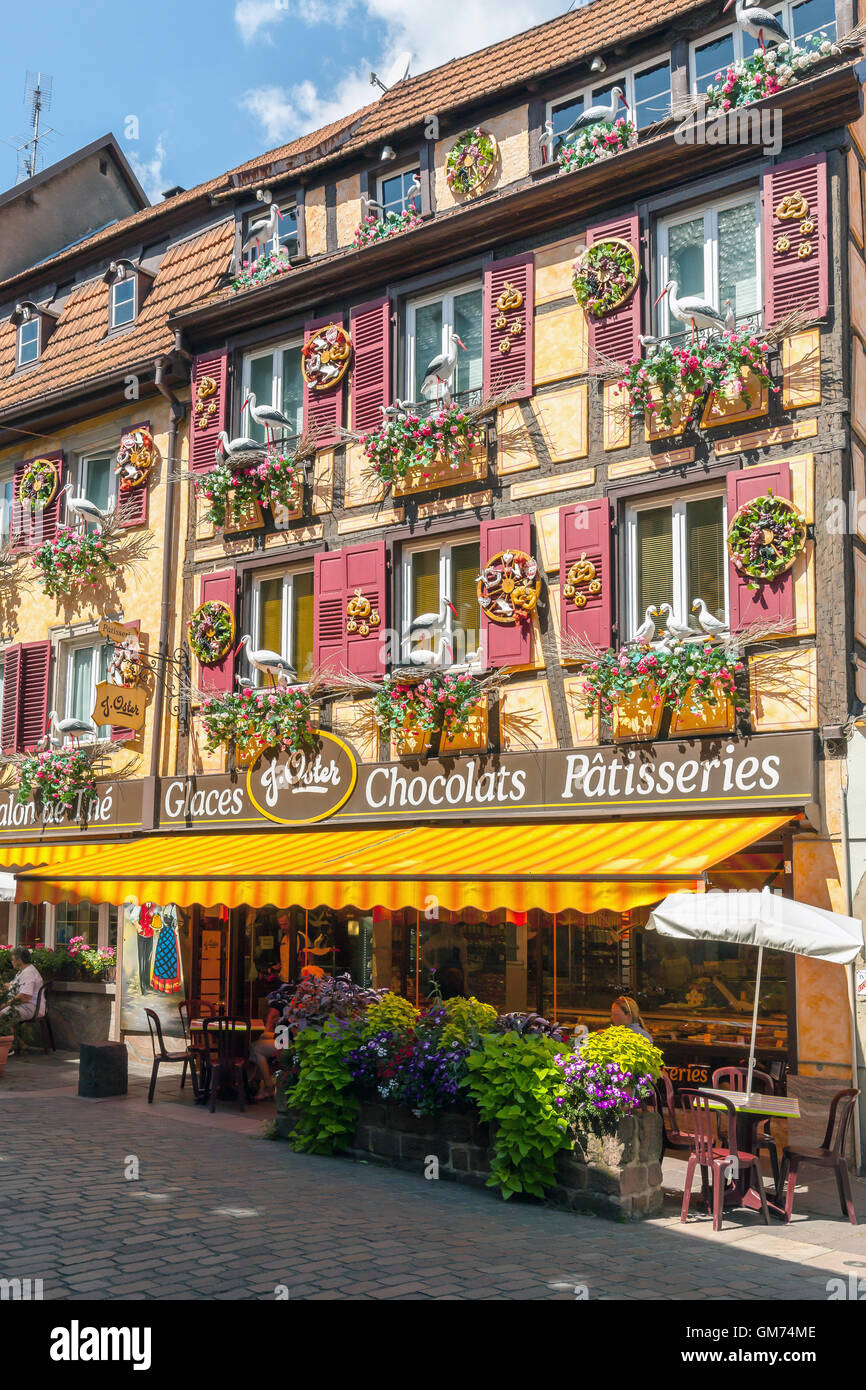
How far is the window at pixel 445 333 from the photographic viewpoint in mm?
14812

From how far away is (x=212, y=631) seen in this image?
16.7 metres

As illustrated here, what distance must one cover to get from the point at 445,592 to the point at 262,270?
18.5 feet

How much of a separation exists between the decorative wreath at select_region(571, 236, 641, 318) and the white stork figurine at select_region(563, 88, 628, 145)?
1.43m

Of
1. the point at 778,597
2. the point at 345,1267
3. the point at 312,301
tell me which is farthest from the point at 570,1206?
the point at 312,301

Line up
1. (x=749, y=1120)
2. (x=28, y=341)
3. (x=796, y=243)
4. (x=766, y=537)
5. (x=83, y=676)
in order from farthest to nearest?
(x=28, y=341) < (x=83, y=676) < (x=796, y=243) < (x=766, y=537) < (x=749, y=1120)

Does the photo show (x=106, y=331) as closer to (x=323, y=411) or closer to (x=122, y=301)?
(x=122, y=301)

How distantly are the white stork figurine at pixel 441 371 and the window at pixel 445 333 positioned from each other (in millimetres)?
110

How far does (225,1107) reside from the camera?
13648 mm

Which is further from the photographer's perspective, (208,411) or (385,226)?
(208,411)

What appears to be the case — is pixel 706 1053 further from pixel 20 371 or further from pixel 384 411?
pixel 20 371

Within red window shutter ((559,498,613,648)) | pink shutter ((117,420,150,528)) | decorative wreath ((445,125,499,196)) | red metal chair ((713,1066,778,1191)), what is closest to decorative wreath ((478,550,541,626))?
red window shutter ((559,498,613,648))

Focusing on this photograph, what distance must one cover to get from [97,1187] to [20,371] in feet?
53.0

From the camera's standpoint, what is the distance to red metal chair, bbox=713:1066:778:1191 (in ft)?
31.2

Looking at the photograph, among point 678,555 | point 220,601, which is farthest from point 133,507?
point 678,555
